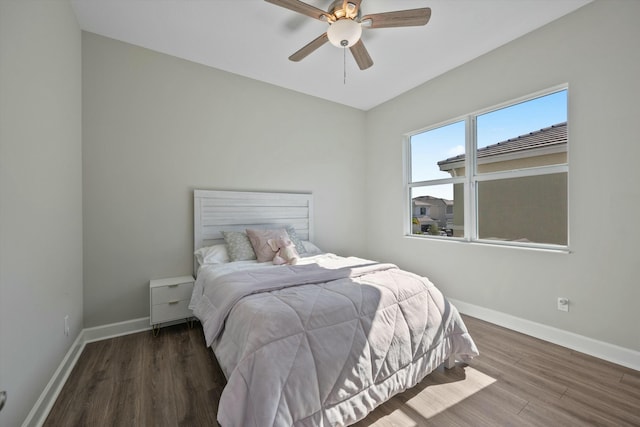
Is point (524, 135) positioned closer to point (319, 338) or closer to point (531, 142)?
point (531, 142)

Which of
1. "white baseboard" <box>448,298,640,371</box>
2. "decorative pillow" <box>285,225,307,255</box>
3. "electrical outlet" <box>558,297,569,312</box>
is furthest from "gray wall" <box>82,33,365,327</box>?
"electrical outlet" <box>558,297,569,312</box>

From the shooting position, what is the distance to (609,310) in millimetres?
2107

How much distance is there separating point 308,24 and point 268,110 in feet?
4.22

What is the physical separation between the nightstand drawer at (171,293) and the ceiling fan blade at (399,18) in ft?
9.08

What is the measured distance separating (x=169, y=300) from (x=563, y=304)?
140 inches

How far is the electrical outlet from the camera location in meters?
2.32

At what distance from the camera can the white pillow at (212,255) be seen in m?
2.71

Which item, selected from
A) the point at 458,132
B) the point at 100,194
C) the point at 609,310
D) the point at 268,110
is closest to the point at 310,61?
the point at 268,110

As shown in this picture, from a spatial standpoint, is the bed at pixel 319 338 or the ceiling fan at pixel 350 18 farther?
the ceiling fan at pixel 350 18

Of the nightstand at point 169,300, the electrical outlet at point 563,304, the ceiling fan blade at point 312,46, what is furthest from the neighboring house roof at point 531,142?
the nightstand at point 169,300

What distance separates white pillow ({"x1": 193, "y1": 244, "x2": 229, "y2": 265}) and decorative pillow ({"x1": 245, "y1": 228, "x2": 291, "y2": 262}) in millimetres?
299

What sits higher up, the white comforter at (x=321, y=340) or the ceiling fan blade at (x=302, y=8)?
the ceiling fan blade at (x=302, y=8)

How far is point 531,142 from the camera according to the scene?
8.63 feet

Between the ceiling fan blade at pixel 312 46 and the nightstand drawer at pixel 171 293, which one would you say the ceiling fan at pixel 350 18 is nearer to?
the ceiling fan blade at pixel 312 46
